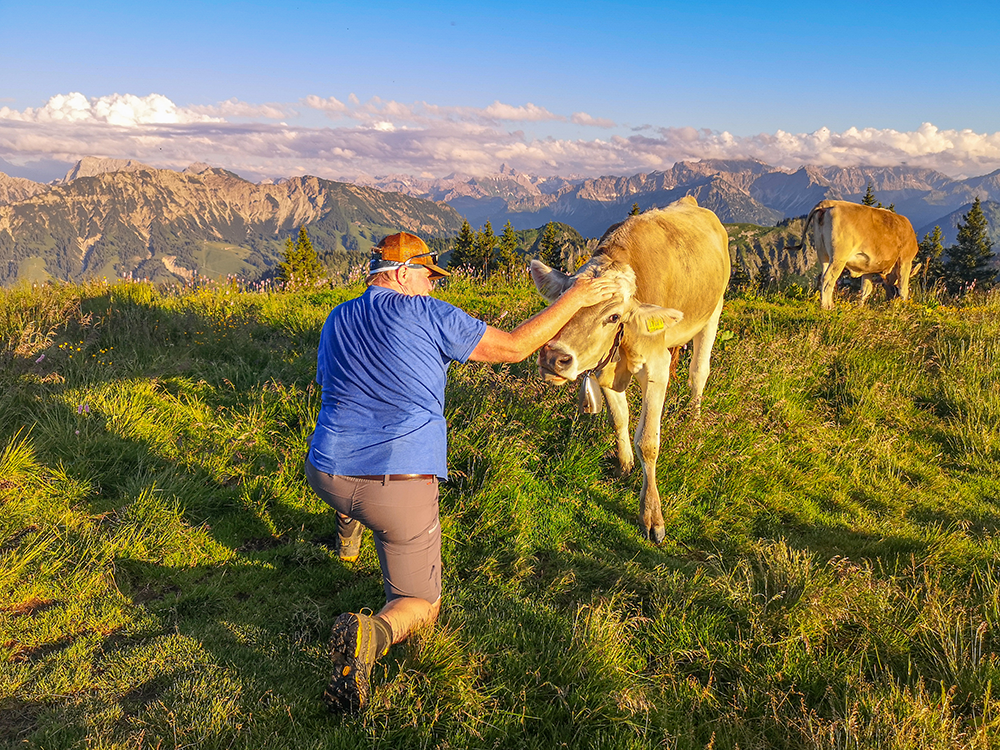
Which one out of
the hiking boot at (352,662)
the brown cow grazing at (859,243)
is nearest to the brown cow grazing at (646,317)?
the hiking boot at (352,662)

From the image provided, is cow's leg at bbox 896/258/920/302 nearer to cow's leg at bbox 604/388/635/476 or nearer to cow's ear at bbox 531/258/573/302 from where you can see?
cow's leg at bbox 604/388/635/476

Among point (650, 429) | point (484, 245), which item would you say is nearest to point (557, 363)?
point (650, 429)

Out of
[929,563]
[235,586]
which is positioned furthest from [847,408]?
[235,586]

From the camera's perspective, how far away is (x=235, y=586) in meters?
3.90

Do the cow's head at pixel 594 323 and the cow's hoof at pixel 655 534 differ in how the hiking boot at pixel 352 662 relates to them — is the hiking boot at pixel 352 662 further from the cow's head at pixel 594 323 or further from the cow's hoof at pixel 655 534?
the cow's hoof at pixel 655 534

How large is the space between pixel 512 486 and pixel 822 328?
7.00 m

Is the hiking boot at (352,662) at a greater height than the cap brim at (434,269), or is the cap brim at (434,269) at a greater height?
the cap brim at (434,269)

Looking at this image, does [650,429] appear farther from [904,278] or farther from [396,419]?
[904,278]

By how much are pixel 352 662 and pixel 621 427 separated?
3.82 meters

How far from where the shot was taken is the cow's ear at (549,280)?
4570mm

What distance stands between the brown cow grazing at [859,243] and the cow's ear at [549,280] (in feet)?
29.5

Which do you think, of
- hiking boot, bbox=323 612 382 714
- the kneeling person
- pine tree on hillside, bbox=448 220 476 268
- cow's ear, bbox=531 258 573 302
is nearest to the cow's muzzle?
the kneeling person

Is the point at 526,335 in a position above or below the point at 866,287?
below

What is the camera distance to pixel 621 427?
5.80 m
